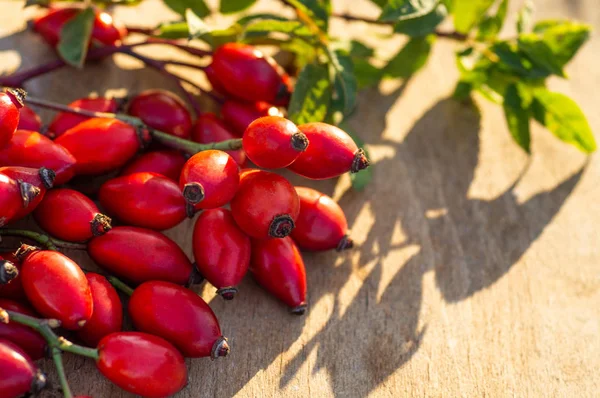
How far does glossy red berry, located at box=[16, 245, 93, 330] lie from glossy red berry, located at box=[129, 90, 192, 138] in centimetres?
51

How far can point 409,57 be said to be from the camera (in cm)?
180

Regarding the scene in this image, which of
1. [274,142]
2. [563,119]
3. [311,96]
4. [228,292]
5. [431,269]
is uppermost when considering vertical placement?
[274,142]

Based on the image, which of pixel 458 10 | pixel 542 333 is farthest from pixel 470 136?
pixel 542 333

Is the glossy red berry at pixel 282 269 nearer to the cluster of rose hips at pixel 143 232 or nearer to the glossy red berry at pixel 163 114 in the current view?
the cluster of rose hips at pixel 143 232

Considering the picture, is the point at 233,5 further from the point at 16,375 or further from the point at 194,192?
the point at 16,375

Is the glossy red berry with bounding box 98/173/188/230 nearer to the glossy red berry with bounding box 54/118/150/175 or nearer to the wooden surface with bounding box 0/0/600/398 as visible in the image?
the glossy red berry with bounding box 54/118/150/175

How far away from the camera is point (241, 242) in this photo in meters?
1.29

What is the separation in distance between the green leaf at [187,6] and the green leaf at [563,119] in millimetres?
935

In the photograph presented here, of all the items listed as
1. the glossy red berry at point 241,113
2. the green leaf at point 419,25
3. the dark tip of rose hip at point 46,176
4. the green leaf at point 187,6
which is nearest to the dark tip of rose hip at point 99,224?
the dark tip of rose hip at point 46,176

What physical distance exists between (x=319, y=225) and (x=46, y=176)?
0.58m

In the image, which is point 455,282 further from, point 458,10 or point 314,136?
point 458,10

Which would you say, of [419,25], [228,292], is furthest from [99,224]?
[419,25]

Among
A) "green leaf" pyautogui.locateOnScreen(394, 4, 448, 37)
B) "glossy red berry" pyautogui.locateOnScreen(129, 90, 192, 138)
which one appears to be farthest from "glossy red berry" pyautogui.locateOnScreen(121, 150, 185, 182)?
"green leaf" pyautogui.locateOnScreen(394, 4, 448, 37)

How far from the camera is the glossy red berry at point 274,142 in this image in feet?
3.85
